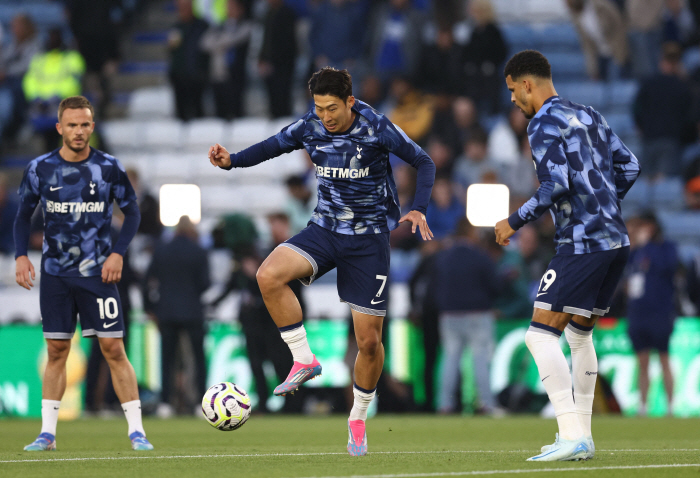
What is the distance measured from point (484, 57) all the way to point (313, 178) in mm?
3281

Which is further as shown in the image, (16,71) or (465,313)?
(16,71)

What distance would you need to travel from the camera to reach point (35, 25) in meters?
21.3

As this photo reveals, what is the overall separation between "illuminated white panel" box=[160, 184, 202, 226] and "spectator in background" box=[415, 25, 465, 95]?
13.5ft

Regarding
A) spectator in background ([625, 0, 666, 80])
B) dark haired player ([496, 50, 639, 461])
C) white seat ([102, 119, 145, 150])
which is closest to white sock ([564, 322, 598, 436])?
dark haired player ([496, 50, 639, 461])

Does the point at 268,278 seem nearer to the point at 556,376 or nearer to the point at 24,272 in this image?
the point at 556,376

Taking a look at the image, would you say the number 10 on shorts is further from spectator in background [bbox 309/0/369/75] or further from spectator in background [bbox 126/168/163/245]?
spectator in background [bbox 309/0/369/75]

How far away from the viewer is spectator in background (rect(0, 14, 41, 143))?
19.4m

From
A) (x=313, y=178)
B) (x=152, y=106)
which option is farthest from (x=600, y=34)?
(x=152, y=106)

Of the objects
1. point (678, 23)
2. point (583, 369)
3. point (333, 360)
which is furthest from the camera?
point (678, 23)

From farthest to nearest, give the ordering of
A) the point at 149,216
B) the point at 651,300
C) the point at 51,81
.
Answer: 1. the point at 51,81
2. the point at 149,216
3. the point at 651,300

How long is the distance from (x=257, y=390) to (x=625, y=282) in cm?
485

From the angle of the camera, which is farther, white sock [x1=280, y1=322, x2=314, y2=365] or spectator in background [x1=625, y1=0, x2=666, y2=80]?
spectator in background [x1=625, y1=0, x2=666, y2=80]

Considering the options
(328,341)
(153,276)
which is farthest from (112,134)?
(328,341)

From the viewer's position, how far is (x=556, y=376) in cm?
645
